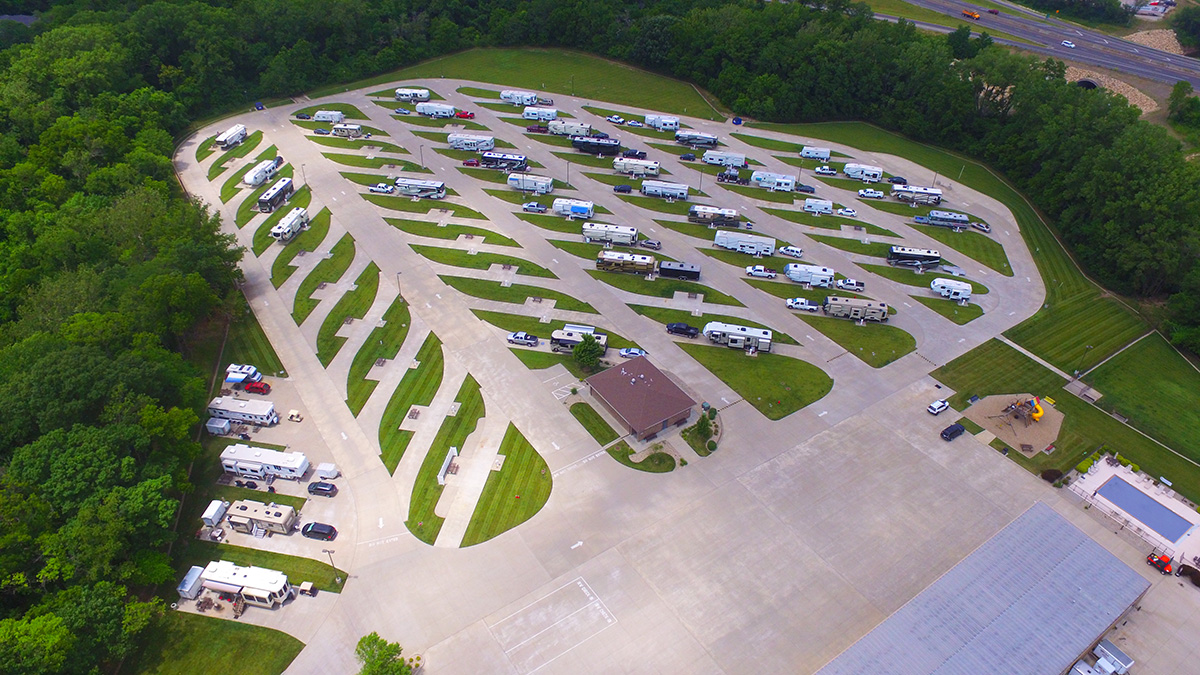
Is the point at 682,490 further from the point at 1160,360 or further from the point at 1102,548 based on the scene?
the point at 1160,360

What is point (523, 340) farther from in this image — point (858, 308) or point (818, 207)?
point (818, 207)

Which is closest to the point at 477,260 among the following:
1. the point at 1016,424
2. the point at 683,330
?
the point at 683,330

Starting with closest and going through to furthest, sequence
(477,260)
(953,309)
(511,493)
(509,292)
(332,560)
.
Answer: (332,560) → (511,493) → (509,292) → (953,309) → (477,260)

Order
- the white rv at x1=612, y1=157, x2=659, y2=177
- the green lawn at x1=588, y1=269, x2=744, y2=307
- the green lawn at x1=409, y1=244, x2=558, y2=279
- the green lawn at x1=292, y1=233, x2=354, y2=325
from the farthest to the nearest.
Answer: the white rv at x1=612, y1=157, x2=659, y2=177, the green lawn at x1=409, y1=244, x2=558, y2=279, the green lawn at x1=588, y1=269, x2=744, y2=307, the green lawn at x1=292, y1=233, x2=354, y2=325

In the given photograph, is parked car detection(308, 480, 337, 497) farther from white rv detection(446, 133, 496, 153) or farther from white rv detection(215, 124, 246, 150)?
white rv detection(215, 124, 246, 150)

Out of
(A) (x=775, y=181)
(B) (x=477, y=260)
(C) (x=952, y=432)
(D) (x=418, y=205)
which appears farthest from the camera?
(A) (x=775, y=181)

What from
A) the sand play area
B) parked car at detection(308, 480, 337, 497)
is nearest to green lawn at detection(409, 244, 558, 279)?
parked car at detection(308, 480, 337, 497)

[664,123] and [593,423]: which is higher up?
[664,123]

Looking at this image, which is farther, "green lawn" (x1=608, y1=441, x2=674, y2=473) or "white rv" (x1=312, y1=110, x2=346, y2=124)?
"white rv" (x1=312, y1=110, x2=346, y2=124)
